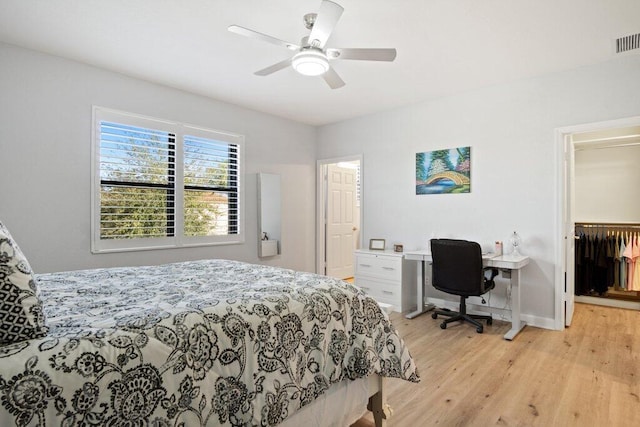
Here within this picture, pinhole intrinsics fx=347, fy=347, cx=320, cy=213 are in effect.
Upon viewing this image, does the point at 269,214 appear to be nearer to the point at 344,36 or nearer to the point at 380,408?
the point at 344,36

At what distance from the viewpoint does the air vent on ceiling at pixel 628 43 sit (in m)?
2.74

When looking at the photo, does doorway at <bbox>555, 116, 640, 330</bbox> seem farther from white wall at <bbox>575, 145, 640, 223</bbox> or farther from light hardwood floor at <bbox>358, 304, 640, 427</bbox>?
white wall at <bbox>575, 145, 640, 223</bbox>

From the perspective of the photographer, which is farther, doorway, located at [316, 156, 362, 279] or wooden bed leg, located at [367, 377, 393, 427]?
doorway, located at [316, 156, 362, 279]

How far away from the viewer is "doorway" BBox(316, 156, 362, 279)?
18.2 feet

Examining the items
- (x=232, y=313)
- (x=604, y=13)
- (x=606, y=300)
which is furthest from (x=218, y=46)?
(x=606, y=300)

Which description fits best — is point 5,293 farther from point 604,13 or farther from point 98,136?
point 604,13

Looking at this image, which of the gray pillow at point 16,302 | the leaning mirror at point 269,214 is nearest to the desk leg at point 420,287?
the leaning mirror at point 269,214

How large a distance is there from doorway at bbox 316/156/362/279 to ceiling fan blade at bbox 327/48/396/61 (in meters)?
2.69

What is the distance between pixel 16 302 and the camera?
997 mm

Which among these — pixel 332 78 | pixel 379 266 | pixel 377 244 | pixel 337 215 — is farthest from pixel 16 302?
pixel 337 215

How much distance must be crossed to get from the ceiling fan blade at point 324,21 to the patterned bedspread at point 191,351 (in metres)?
1.53

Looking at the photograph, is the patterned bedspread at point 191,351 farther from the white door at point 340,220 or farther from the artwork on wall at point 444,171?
the white door at point 340,220

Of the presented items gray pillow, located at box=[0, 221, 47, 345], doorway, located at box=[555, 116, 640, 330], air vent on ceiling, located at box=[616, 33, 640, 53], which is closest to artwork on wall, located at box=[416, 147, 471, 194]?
doorway, located at box=[555, 116, 640, 330]

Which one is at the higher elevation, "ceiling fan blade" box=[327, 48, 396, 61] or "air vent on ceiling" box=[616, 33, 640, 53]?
"air vent on ceiling" box=[616, 33, 640, 53]
